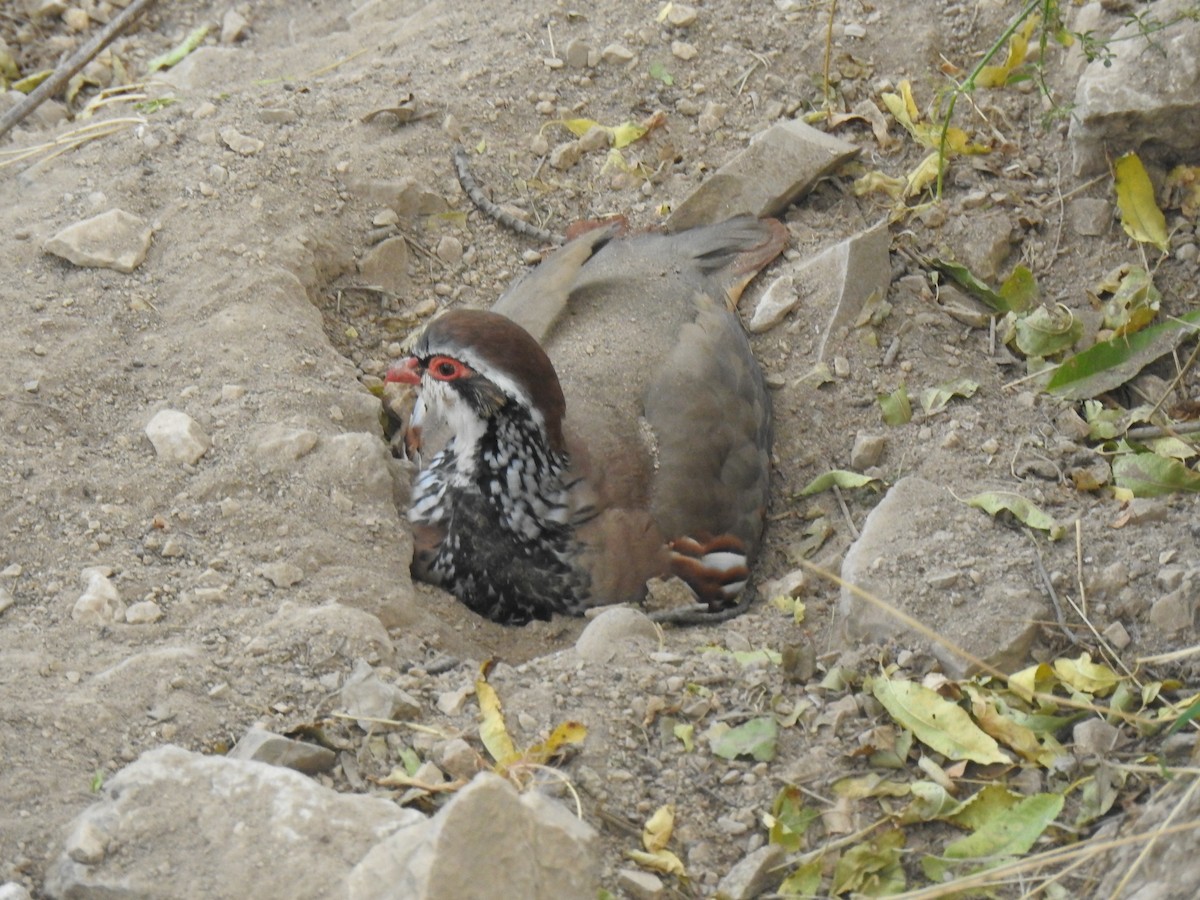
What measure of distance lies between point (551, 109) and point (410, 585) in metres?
2.22

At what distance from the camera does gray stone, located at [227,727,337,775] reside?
112 inches

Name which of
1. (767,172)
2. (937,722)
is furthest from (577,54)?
(937,722)

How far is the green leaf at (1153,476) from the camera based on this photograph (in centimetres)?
390

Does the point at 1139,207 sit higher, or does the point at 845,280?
the point at 845,280

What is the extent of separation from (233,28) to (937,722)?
15.7 feet

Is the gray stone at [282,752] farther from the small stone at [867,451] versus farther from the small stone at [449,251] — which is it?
the small stone at [449,251]

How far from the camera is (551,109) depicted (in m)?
5.39

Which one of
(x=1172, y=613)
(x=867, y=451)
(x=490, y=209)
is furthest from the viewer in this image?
(x=490, y=209)

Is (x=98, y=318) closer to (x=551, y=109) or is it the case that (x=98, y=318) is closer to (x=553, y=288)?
(x=553, y=288)

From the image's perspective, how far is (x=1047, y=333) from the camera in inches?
180

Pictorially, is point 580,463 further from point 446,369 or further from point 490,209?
point 490,209

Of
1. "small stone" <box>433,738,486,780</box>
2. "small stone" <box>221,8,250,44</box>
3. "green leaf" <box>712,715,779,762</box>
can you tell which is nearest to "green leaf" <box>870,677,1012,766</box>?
"green leaf" <box>712,715,779,762</box>

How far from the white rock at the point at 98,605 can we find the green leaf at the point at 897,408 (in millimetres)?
2376

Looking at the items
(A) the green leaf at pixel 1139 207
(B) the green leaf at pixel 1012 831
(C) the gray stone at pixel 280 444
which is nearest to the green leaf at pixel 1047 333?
(A) the green leaf at pixel 1139 207
